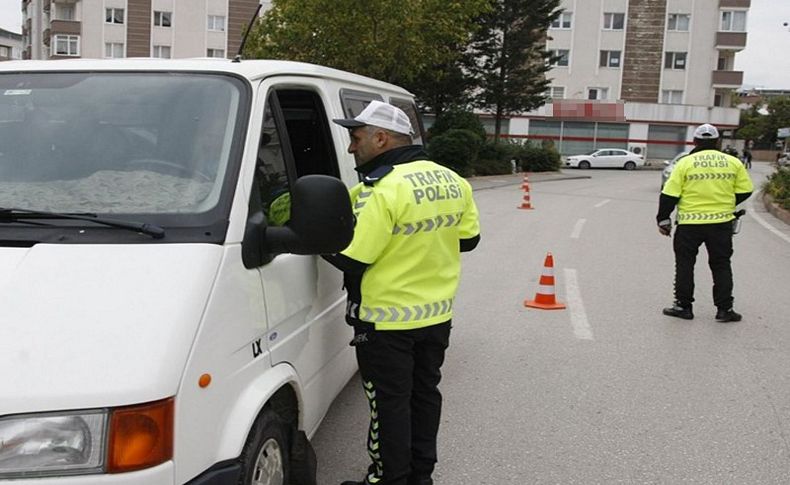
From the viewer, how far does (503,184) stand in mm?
29453

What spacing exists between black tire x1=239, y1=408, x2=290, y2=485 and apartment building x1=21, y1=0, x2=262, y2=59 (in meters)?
59.0

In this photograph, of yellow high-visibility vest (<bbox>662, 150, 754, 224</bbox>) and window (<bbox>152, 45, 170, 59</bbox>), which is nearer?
yellow high-visibility vest (<bbox>662, 150, 754, 224</bbox>)

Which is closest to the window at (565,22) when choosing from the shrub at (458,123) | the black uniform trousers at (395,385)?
the shrub at (458,123)

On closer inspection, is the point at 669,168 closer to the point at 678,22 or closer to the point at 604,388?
the point at 604,388

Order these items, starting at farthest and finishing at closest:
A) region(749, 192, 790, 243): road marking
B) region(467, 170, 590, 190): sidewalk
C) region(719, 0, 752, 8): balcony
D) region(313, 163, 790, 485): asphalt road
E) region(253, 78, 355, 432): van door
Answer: region(719, 0, 752, 8): balcony, region(467, 170, 590, 190): sidewalk, region(749, 192, 790, 243): road marking, region(313, 163, 790, 485): asphalt road, region(253, 78, 355, 432): van door

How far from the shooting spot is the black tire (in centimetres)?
271

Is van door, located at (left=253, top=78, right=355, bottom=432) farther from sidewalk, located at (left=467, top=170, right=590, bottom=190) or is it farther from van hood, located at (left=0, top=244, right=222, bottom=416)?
sidewalk, located at (left=467, top=170, right=590, bottom=190)

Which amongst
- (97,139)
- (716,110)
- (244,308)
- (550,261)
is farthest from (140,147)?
(716,110)

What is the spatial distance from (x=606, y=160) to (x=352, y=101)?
1980 inches

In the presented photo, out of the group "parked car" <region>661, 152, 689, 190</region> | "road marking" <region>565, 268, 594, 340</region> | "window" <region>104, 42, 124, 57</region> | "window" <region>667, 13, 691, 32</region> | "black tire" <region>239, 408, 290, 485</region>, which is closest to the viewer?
"black tire" <region>239, 408, 290, 485</region>

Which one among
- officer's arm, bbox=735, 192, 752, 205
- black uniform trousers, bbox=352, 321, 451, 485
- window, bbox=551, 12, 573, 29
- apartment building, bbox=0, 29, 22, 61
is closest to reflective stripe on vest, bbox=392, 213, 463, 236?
black uniform trousers, bbox=352, 321, 451, 485

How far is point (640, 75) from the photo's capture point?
6197 centimetres

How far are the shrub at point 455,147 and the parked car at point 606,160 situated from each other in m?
22.4

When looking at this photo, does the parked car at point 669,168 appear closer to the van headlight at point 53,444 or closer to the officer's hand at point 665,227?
the officer's hand at point 665,227
